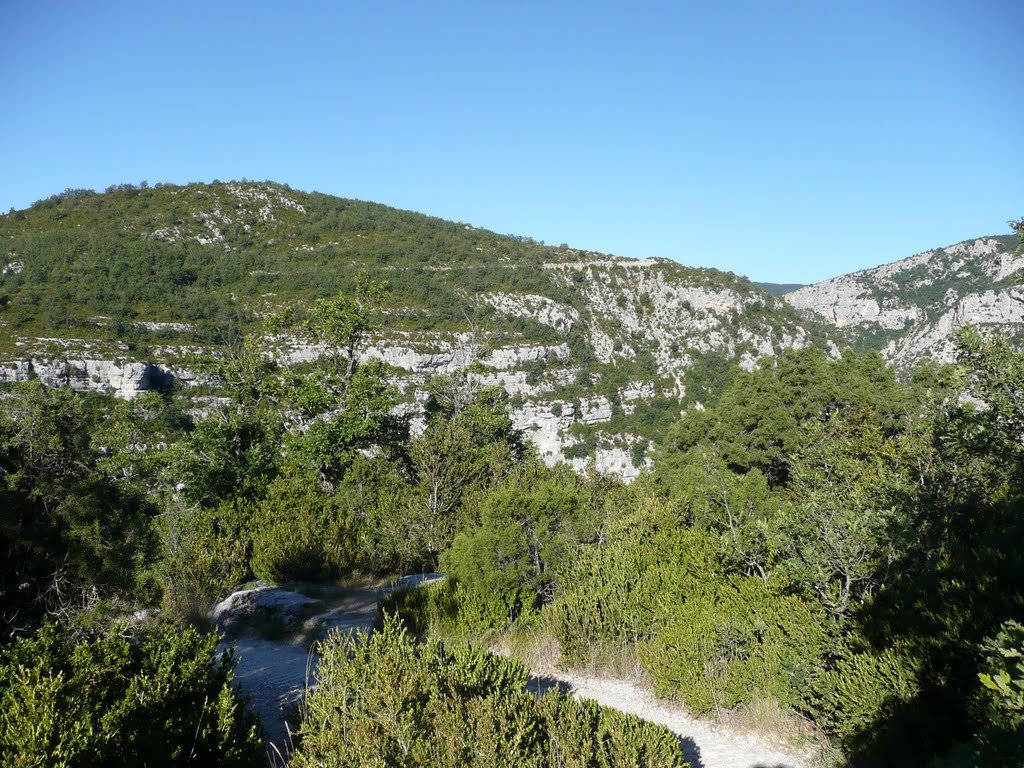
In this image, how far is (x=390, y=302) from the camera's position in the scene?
198ft

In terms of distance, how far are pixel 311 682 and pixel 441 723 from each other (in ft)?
11.3

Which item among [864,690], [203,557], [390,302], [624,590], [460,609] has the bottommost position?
[203,557]

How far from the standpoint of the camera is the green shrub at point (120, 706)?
8.77ft

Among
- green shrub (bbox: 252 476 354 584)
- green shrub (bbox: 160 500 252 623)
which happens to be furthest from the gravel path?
green shrub (bbox: 252 476 354 584)

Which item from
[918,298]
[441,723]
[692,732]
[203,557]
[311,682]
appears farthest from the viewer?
[918,298]

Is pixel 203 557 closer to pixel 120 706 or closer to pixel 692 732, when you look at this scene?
pixel 120 706

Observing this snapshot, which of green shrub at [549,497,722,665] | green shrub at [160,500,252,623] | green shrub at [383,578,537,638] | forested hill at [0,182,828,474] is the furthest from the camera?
forested hill at [0,182,828,474]

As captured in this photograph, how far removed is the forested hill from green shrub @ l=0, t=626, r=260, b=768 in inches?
1379

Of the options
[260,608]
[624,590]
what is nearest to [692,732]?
[624,590]

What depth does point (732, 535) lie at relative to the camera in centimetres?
655

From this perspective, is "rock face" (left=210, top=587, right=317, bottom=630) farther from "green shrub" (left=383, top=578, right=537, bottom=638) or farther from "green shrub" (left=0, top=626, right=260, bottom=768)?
"green shrub" (left=0, top=626, right=260, bottom=768)

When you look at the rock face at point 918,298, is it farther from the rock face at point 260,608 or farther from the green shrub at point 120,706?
the green shrub at point 120,706

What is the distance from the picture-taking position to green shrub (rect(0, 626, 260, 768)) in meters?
2.67

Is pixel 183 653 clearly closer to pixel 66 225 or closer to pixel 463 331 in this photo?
pixel 463 331
